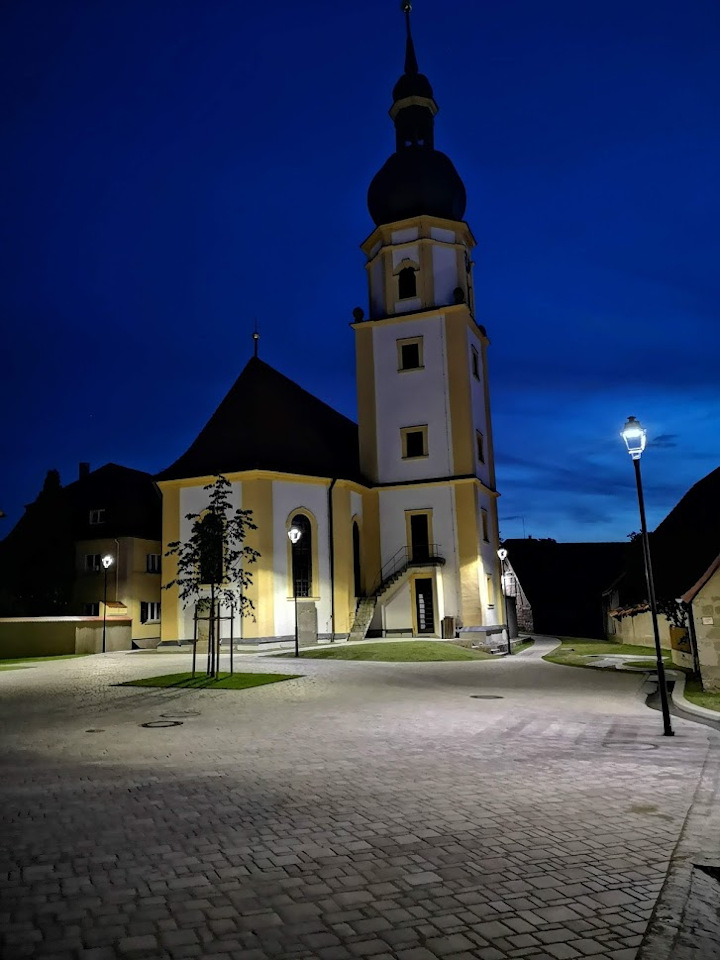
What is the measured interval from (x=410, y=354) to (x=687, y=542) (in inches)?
671

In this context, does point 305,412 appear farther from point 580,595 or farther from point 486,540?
point 580,595

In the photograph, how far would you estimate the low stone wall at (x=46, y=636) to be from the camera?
3089 cm

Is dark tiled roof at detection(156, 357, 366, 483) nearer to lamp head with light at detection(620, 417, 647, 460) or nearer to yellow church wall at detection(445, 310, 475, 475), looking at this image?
yellow church wall at detection(445, 310, 475, 475)

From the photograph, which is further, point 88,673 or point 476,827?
point 88,673

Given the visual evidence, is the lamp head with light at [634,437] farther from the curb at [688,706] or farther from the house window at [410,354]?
the house window at [410,354]

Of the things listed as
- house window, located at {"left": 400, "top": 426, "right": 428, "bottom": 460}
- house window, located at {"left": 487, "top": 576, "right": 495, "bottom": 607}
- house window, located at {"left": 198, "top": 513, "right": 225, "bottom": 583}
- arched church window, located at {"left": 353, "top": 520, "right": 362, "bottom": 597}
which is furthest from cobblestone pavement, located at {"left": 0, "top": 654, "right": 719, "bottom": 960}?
house window, located at {"left": 400, "top": 426, "right": 428, "bottom": 460}

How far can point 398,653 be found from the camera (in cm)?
2541

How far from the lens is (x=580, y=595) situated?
65.2m

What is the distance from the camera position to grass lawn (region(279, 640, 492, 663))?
24.6m

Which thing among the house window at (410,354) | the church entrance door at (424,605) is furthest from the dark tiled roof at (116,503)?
the church entrance door at (424,605)

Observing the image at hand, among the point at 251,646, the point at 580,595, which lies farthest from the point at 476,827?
the point at 580,595

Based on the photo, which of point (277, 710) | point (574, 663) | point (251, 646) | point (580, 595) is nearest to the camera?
point (277, 710)

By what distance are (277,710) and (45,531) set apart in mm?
33987

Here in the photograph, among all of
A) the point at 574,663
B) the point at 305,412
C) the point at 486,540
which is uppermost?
the point at 305,412
